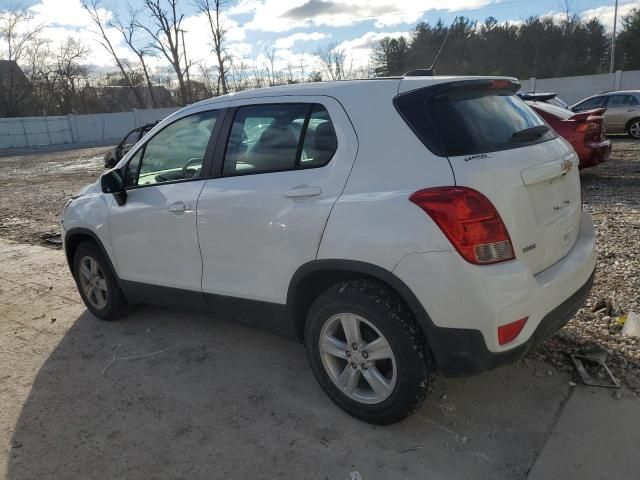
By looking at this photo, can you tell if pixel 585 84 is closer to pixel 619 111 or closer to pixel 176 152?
pixel 619 111

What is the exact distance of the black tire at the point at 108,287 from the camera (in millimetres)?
4246

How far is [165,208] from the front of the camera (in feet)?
11.4

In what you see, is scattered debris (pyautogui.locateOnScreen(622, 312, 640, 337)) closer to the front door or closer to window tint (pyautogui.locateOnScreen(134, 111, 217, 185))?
the front door

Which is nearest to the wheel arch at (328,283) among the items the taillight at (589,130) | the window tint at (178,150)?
the window tint at (178,150)

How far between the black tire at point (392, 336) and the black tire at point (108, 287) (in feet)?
7.51

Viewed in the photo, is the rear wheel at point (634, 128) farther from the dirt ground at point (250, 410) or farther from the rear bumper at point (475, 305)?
the rear bumper at point (475, 305)

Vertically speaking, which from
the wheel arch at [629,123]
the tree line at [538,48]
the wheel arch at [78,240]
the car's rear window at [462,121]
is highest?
the tree line at [538,48]

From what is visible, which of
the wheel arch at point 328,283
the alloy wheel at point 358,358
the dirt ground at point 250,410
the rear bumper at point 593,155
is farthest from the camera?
the rear bumper at point 593,155

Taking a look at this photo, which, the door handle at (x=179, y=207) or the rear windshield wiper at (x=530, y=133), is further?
the door handle at (x=179, y=207)

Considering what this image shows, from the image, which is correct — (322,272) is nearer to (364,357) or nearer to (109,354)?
(364,357)

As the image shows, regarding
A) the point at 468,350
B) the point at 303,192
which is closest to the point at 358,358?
the point at 468,350

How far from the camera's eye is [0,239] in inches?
311

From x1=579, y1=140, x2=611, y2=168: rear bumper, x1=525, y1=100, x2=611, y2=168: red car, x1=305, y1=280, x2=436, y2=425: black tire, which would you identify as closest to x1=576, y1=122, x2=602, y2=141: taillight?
x1=525, y1=100, x2=611, y2=168: red car

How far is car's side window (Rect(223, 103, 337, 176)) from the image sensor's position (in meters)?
2.76
